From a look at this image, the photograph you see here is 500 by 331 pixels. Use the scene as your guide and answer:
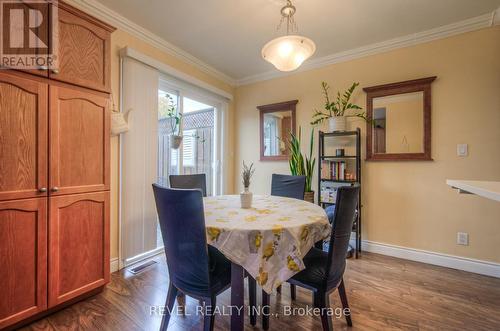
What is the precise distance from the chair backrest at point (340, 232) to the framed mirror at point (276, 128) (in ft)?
7.01

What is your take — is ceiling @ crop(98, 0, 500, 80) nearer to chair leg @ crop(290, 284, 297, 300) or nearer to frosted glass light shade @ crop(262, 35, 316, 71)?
frosted glass light shade @ crop(262, 35, 316, 71)

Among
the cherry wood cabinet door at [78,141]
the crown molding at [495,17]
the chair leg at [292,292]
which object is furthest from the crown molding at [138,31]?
the crown molding at [495,17]

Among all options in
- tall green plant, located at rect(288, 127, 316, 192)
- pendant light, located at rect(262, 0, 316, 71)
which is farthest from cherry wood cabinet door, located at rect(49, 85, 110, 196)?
tall green plant, located at rect(288, 127, 316, 192)

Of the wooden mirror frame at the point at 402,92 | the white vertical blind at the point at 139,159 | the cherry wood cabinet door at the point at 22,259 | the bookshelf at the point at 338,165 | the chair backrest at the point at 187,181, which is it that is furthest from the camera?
the bookshelf at the point at 338,165

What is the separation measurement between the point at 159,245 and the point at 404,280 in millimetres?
2678

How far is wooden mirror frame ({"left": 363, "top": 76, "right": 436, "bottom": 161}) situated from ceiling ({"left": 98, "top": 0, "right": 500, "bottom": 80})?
55 cm

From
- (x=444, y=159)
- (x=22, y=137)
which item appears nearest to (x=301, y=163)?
(x=444, y=159)

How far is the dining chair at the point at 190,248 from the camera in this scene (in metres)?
1.15

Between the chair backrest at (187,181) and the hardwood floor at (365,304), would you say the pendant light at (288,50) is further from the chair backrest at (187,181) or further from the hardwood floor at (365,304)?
the hardwood floor at (365,304)

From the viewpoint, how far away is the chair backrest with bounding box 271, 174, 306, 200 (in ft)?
7.75

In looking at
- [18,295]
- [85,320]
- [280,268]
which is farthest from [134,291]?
[280,268]

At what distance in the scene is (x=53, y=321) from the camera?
60.9 inches

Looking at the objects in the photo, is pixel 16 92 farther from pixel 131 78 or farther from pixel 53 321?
pixel 53 321

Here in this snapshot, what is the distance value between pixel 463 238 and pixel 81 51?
12.8ft
